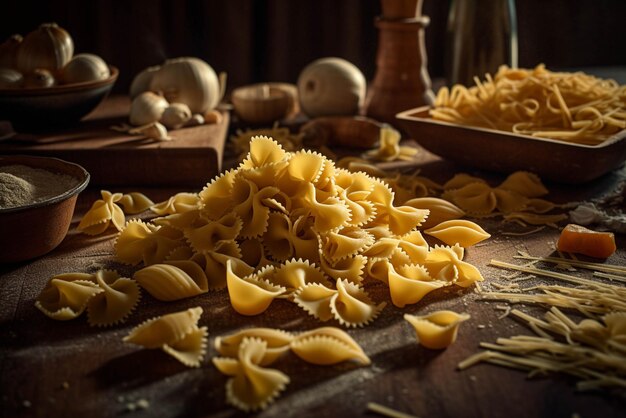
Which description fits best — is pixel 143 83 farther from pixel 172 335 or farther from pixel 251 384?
pixel 251 384

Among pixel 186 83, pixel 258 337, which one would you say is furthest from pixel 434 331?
pixel 186 83

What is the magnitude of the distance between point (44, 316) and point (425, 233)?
2.43 feet

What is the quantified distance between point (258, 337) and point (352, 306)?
17 cm

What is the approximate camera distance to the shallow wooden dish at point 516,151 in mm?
1536

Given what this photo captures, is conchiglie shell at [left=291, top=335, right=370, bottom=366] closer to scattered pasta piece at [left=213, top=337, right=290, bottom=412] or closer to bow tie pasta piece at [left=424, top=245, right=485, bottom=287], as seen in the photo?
scattered pasta piece at [left=213, top=337, right=290, bottom=412]

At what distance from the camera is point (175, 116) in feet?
6.03

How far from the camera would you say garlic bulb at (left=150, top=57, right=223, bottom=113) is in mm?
1932

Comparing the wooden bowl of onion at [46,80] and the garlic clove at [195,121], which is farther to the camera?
the garlic clove at [195,121]

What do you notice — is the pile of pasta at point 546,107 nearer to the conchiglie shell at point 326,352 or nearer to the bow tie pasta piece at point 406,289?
the bow tie pasta piece at point 406,289

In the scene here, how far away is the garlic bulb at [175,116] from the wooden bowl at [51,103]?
0.57ft

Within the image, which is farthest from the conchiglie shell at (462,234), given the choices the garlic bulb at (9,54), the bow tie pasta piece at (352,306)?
the garlic bulb at (9,54)

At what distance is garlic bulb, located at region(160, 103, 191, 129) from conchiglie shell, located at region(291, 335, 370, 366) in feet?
3.30

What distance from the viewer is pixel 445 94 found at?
1.86 meters

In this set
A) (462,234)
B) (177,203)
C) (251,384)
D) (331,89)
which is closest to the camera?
(251,384)
